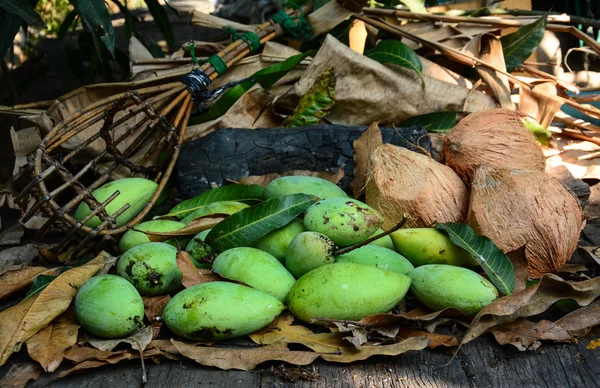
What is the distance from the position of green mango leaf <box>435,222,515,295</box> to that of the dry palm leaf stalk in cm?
91

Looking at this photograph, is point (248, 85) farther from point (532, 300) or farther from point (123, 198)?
point (532, 300)

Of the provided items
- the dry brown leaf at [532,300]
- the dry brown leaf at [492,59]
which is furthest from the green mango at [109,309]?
the dry brown leaf at [492,59]

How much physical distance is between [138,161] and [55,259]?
1.89 ft

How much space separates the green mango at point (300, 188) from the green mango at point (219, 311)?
0.47m

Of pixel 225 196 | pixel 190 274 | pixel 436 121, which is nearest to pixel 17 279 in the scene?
pixel 190 274

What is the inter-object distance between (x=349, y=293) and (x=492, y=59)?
167 cm

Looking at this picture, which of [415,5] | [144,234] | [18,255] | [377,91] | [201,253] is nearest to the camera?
[201,253]

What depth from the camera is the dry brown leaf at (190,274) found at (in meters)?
1.37

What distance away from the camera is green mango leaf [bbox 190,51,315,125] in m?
2.38

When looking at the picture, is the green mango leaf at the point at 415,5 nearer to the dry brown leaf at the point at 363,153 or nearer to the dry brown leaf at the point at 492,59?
the dry brown leaf at the point at 492,59

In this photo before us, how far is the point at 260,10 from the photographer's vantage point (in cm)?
508

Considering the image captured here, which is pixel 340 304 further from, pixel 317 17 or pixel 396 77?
pixel 317 17

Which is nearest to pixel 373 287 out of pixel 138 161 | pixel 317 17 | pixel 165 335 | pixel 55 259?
pixel 165 335

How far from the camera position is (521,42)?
262cm
